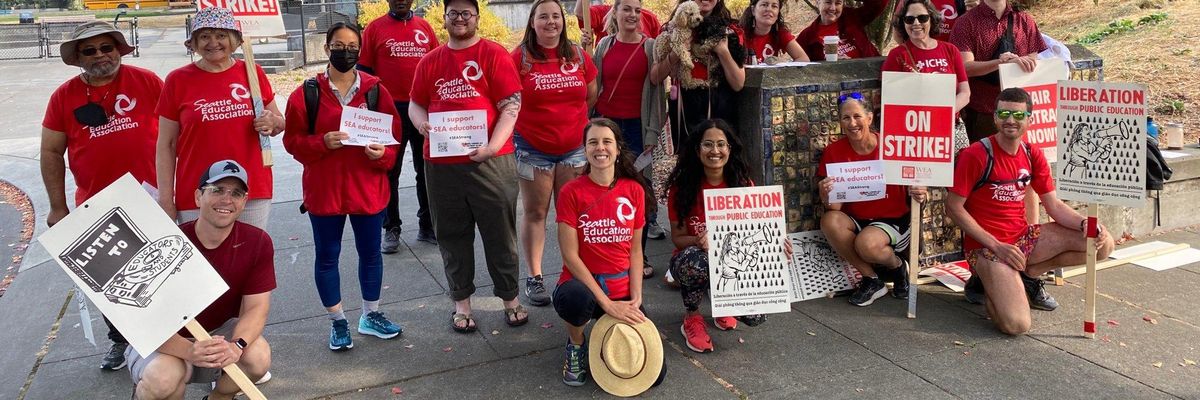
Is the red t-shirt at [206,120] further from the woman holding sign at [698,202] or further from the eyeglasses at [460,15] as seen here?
the woman holding sign at [698,202]

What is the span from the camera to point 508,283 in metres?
4.98

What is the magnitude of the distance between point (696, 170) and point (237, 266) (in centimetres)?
232

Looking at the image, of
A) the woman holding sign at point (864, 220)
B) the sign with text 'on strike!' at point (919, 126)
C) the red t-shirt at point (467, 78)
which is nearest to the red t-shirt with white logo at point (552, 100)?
the red t-shirt at point (467, 78)

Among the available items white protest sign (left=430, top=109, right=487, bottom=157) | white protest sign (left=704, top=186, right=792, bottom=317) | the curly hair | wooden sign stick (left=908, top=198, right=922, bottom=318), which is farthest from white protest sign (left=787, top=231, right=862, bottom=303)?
white protest sign (left=430, top=109, right=487, bottom=157)

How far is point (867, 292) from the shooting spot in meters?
5.30

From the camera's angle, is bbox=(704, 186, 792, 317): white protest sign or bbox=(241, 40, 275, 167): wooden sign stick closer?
bbox=(241, 40, 275, 167): wooden sign stick

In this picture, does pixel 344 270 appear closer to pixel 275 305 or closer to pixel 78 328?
pixel 275 305

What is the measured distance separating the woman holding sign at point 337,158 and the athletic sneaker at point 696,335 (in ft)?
5.45

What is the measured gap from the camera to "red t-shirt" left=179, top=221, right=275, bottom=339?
12.0ft

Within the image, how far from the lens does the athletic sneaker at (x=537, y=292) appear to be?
5324mm

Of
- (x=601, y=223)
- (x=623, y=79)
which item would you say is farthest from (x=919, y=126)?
(x=601, y=223)

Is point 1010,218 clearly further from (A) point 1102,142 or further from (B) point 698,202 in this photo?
(B) point 698,202

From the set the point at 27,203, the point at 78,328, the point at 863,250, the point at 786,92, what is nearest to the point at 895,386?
the point at 863,250

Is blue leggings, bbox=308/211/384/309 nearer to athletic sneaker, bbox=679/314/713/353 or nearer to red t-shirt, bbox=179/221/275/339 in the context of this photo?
red t-shirt, bbox=179/221/275/339
